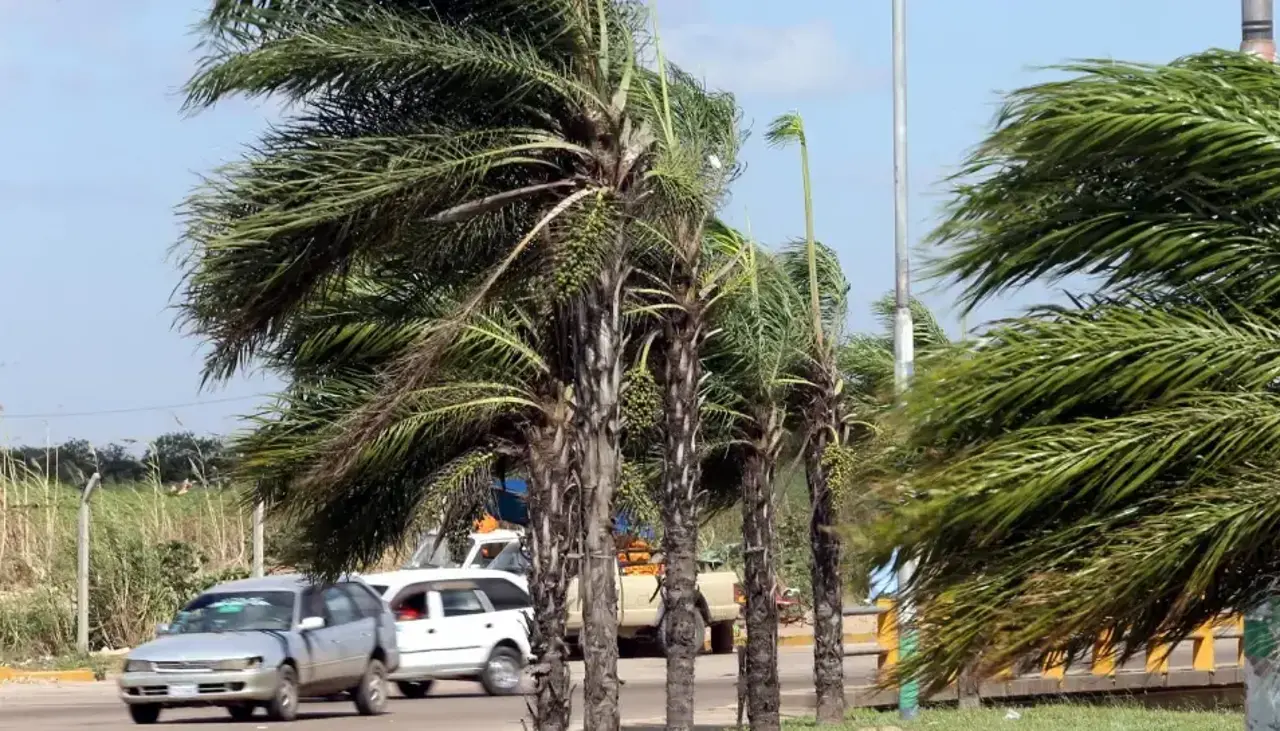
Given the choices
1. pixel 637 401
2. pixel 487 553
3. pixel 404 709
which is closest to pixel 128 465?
pixel 487 553

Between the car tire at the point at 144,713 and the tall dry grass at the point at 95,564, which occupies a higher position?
the tall dry grass at the point at 95,564

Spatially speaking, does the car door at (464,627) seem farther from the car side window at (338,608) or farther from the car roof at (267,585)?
the car roof at (267,585)

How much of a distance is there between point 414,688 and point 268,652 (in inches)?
232

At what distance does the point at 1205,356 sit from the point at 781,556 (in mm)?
31344

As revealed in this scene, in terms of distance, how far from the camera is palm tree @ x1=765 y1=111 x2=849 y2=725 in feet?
57.0

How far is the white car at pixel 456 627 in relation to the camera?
76.5 ft

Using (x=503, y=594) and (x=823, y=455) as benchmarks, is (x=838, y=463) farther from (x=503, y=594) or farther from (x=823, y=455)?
(x=503, y=594)

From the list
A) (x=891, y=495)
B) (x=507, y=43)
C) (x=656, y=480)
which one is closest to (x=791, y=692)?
(x=656, y=480)

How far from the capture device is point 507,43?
1067 centimetres

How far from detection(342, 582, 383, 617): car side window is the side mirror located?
2.78 ft

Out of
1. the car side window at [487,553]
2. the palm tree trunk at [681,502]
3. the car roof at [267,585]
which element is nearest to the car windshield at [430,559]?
the car side window at [487,553]

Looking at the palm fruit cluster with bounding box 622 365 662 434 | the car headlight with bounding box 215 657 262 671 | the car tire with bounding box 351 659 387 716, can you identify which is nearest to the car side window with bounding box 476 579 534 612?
the car tire with bounding box 351 659 387 716

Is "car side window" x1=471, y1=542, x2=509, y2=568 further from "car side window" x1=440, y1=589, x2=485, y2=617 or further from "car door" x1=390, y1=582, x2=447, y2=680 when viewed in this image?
"car door" x1=390, y1=582, x2=447, y2=680

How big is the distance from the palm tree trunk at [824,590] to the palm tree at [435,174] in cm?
611
